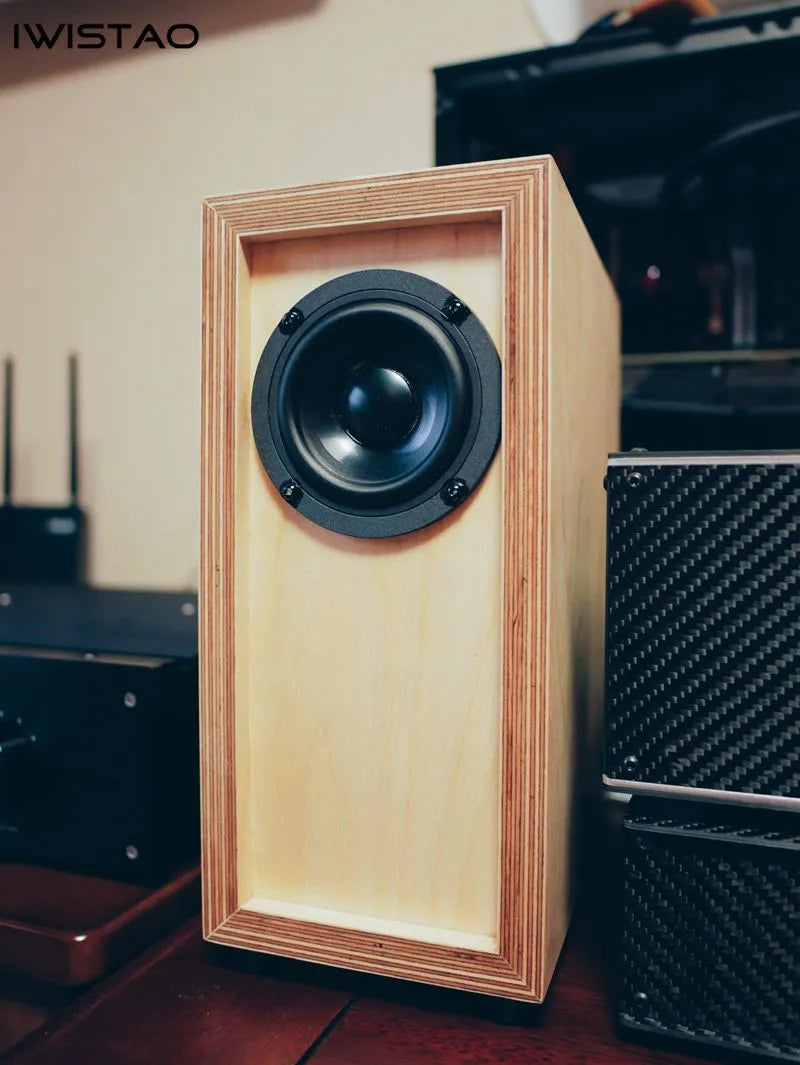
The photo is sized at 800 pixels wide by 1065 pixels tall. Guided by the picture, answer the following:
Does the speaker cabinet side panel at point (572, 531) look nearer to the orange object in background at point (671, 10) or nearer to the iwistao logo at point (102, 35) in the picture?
the orange object in background at point (671, 10)

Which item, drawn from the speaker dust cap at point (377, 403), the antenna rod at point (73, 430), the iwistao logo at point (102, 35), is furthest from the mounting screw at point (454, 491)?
the iwistao logo at point (102, 35)

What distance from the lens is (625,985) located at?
1.73 feet

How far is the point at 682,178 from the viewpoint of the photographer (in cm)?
92

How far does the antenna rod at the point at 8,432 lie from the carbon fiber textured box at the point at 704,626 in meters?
0.89

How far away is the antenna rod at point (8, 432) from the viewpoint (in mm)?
1146

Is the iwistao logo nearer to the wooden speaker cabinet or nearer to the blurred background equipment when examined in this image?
the blurred background equipment

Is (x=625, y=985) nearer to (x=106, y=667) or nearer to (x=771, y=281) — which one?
(x=106, y=667)

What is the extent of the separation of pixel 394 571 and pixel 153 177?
806 millimetres

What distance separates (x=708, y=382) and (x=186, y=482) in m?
0.63

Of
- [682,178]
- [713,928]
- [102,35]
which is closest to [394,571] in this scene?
[713,928]

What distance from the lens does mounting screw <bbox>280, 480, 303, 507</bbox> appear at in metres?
0.57

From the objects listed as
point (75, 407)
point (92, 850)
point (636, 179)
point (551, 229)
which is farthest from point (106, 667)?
point (636, 179)

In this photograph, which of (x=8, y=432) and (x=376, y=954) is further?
(x=8, y=432)

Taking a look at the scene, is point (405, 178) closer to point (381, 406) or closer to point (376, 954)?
point (381, 406)
